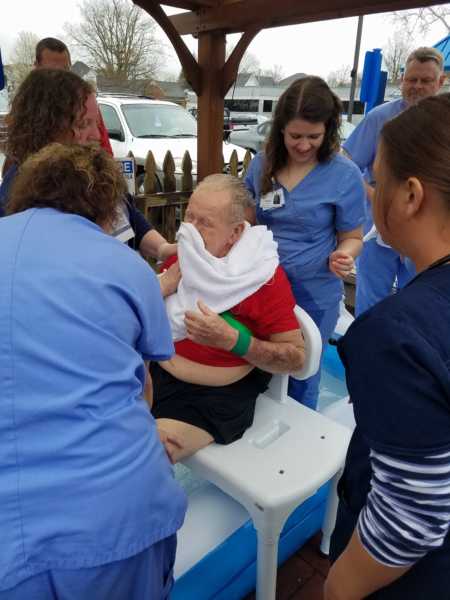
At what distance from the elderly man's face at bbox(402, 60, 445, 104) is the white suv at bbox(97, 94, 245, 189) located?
417 centimetres

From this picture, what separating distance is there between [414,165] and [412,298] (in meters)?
0.20

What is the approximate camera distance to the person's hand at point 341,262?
1.71 metres

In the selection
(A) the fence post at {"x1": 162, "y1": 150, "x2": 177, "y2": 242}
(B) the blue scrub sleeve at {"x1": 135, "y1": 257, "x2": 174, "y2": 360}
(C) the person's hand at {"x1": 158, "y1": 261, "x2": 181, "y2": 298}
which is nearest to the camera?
(B) the blue scrub sleeve at {"x1": 135, "y1": 257, "x2": 174, "y2": 360}

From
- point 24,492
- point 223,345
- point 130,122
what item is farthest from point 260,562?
point 130,122

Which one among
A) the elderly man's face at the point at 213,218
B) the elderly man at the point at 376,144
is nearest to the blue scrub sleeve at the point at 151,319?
the elderly man's face at the point at 213,218

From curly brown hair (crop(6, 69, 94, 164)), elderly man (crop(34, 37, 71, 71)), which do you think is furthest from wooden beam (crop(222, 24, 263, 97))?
curly brown hair (crop(6, 69, 94, 164))

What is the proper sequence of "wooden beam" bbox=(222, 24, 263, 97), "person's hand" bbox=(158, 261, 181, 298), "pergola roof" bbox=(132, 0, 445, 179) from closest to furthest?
"person's hand" bbox=(158, 261, 181, 298) → "pergola roof" bbox=(132, 0, 445, 179) → "wooden beam" bbox=(222, 24, 263, 97)

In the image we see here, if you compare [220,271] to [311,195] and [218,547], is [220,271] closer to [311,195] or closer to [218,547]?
[311,195]

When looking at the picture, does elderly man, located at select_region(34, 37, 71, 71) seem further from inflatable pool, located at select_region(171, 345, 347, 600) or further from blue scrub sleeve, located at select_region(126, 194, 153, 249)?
inflatable pool, located at select_region(171, 345, 347, 600)

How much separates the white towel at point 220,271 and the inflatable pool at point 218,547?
59 cm

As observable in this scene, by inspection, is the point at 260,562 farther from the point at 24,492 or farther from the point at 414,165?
the point at 414,165

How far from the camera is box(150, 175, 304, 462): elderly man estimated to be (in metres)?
1.51

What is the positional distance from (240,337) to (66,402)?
0.78 metres

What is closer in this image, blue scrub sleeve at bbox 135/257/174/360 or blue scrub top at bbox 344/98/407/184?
blue scrub sleeve at bbox 135/257/174/360
